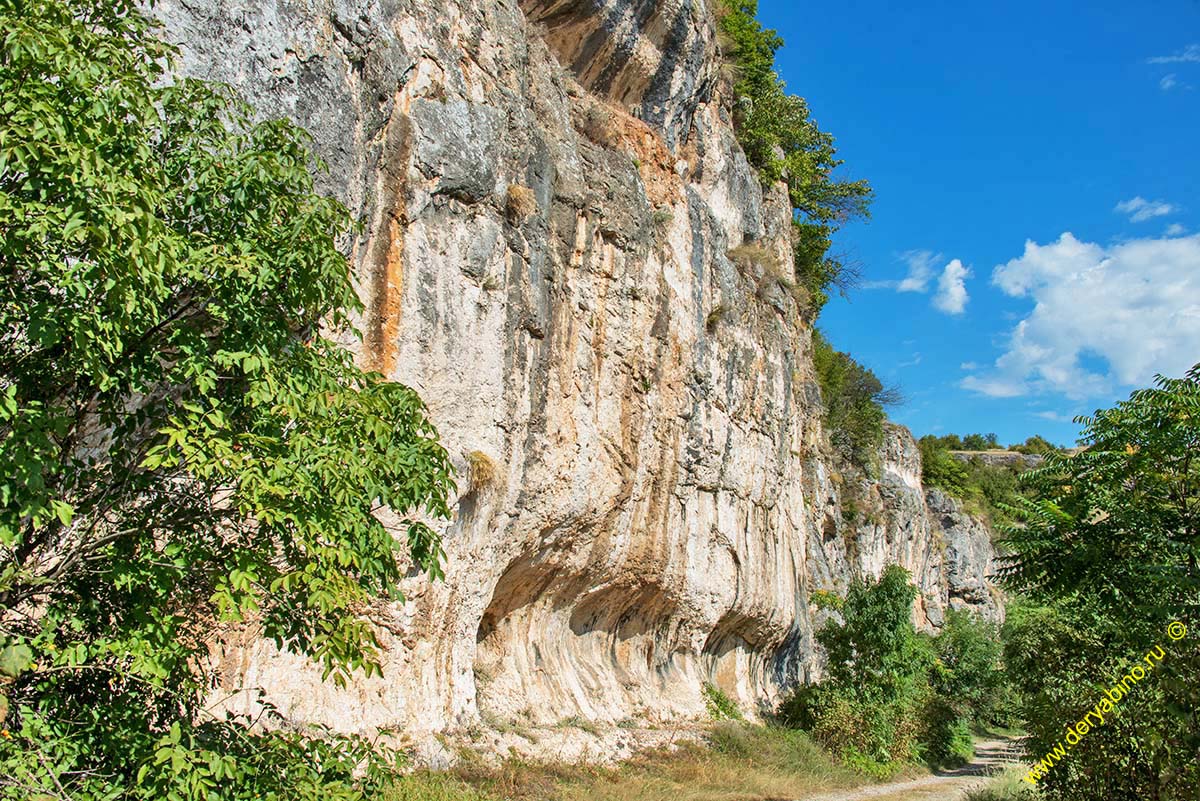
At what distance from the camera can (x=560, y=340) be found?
1477 cm

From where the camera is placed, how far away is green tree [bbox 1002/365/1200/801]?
7.45 m

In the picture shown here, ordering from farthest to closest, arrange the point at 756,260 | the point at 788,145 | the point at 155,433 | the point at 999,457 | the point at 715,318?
the point at 999,457 < the point at 788,145 < the point at 756,260 < the point at 715,318 < the point at 155,433

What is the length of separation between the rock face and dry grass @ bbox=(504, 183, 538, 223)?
0.05 m

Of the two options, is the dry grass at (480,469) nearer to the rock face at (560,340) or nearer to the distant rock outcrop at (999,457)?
the rock face at (560,340)

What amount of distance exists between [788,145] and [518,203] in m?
21.3

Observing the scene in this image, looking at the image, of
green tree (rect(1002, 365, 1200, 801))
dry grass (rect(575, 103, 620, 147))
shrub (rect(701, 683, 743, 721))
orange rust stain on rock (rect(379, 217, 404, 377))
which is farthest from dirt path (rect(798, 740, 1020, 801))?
dry grass (rect(575, 103, 620, 147))

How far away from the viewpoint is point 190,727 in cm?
448

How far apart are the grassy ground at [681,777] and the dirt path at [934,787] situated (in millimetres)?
508

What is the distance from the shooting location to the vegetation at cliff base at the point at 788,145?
2850 cm

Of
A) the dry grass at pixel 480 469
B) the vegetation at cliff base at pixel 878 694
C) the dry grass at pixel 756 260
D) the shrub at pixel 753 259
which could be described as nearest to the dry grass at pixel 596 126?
the shrub at pixel 753 259

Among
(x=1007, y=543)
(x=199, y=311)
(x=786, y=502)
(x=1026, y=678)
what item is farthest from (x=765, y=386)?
(x=199, y=311)

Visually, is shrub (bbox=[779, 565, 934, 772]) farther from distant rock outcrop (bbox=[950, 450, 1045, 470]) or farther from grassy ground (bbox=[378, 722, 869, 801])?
distant rock outcrop (bbox=[950, 450, 1045, 470])

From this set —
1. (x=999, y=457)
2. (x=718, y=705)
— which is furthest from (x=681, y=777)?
(x=999, y=457)

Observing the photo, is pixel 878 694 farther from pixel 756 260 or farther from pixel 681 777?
pixel 756 260
